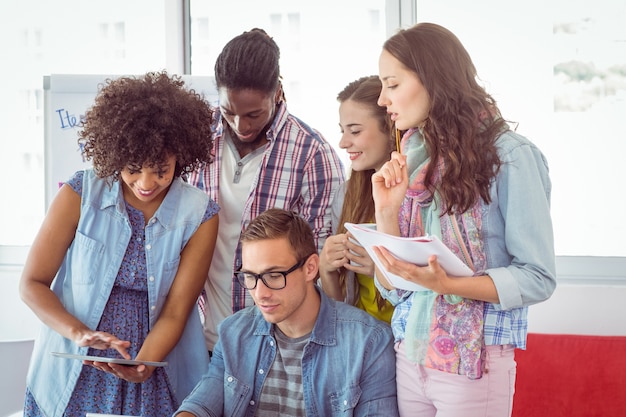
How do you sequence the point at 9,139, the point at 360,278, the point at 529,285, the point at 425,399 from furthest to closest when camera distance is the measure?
the point at 9,139 < the point at 360,278 < the point at 425,399 < the point at 529,285

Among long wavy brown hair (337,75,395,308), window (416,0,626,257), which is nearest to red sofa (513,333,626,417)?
window (416,0,626,257)

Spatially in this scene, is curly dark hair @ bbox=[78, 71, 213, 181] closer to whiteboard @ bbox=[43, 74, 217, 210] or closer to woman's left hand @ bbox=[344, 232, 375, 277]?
woman's left hand @ bbox=[344, 232, 375, 277]

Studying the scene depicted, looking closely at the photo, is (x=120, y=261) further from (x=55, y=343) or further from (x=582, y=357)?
(x=582, y=357)

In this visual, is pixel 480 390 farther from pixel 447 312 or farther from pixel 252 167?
pixel 252 167

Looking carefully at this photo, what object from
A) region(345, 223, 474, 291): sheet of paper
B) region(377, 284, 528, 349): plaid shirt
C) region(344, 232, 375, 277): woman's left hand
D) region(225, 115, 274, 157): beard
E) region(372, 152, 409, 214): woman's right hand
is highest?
region(225, 115, 274, 157): beard

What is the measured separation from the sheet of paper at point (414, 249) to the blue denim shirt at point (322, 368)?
1.02ft

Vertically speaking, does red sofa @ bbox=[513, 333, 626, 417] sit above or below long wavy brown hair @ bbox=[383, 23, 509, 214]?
below

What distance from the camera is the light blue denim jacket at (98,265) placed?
6.19ft

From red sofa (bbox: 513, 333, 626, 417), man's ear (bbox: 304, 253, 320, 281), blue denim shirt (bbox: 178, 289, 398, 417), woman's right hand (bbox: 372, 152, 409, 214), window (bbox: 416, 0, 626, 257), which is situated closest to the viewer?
woman's right hand (bbox: 372, 152, 409, 214)

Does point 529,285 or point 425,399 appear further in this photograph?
point 425,399

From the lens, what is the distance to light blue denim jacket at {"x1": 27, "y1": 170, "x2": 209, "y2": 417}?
1.89 metres

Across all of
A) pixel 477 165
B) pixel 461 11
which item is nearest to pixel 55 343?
pixel 477 165

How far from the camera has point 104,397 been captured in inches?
75.0

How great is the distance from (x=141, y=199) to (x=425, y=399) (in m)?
0.91
